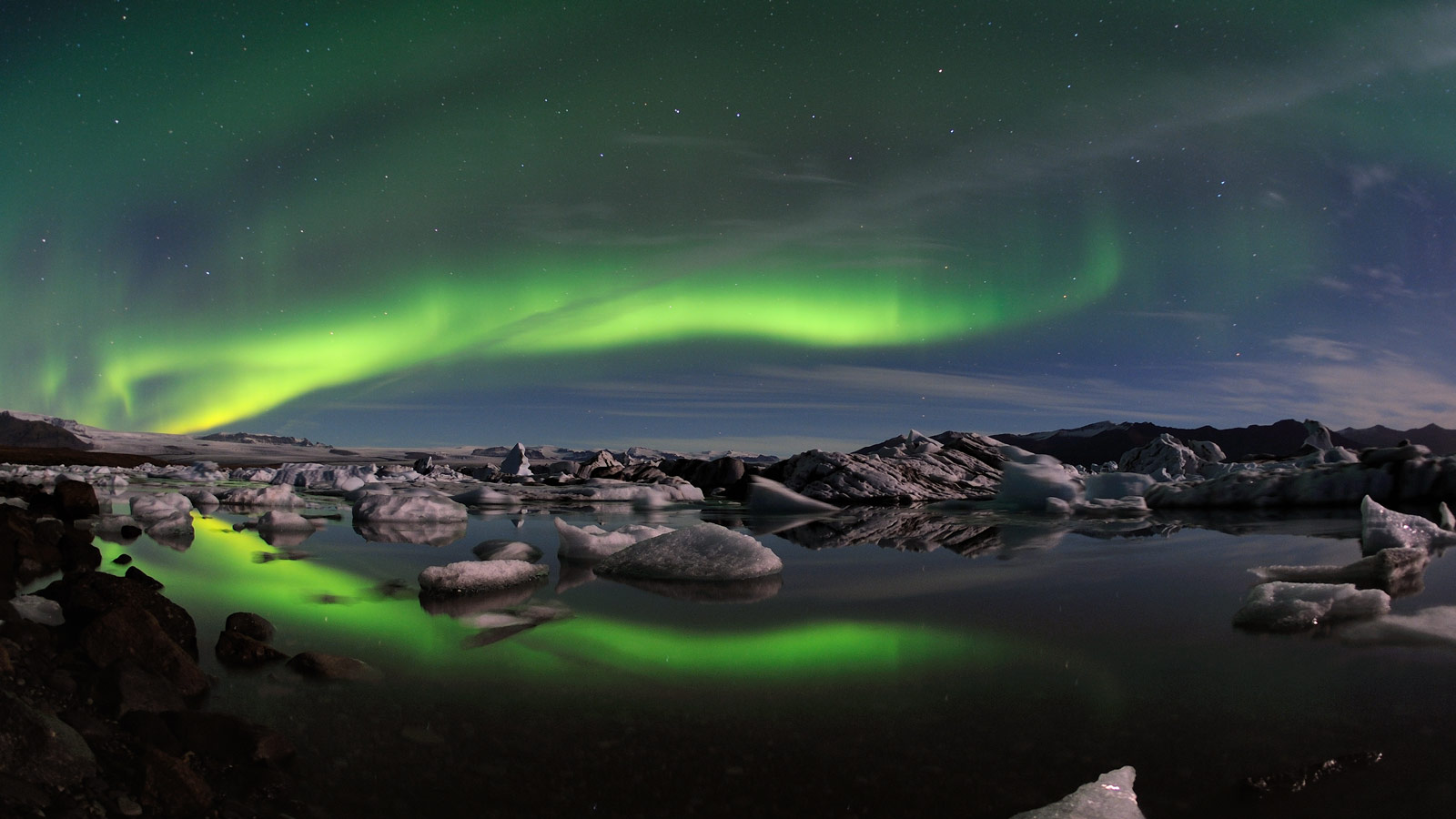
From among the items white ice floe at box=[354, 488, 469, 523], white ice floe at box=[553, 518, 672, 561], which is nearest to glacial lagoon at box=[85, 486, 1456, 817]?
white ice floe at box=[553, 518, 672, 561]

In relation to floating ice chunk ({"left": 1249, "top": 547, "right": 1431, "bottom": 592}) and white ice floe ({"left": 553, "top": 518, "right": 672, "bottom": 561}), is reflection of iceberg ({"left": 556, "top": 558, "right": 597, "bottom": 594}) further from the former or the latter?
floating ice chunk ({"left": 1249, "top": 547, "right": 1431, "bottom": 592})

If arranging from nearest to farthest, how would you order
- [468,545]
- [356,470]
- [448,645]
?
[448,645]
[468,545]
[356,470]

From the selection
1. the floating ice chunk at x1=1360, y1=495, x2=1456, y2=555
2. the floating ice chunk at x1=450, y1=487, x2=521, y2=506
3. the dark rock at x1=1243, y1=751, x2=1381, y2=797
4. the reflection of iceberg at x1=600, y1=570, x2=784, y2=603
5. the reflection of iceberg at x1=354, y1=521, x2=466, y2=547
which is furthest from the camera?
the floating ice chunk at x1=450, y1=487, x2=521, y2=506

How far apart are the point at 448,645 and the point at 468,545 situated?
566 centimetres

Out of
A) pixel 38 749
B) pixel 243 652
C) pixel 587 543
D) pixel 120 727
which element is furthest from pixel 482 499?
pixel 38 749

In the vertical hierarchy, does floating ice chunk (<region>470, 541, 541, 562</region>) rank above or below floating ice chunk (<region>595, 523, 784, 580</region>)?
below

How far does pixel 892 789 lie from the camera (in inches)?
90.4

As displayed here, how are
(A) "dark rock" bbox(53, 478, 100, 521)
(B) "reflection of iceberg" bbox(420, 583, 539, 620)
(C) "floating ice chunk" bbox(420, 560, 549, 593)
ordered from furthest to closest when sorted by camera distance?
(A) "dark rock" bbox(53, 478, 100, 521) → (C) "floating ice chunk" bbox(420, 560, 549, 593) → (B) "reflection of iceberg" bbox(420, 583, 539, 620)

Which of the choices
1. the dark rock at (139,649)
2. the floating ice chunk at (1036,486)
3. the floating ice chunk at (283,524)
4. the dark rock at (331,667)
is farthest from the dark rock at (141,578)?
the floating ice chunk at (1036,486)

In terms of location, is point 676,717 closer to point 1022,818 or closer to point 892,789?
point 892,789

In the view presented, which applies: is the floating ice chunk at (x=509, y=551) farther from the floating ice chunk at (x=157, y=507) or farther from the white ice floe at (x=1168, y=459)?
the white ice floe at (x=1168, y=459)

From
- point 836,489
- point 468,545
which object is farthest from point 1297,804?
point 836,489

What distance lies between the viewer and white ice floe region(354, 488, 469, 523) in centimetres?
1288

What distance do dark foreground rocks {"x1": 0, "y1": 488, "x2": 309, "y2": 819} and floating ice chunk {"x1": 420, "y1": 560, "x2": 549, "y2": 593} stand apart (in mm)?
1948
